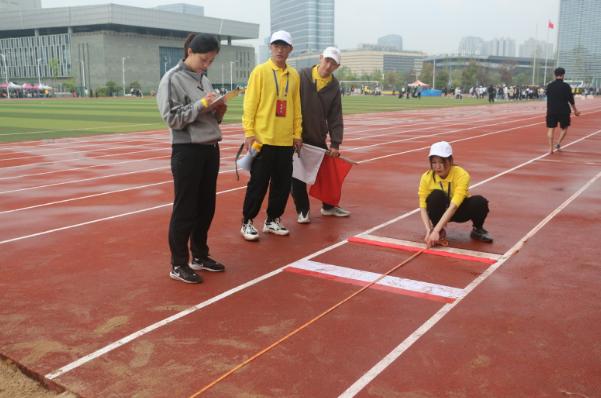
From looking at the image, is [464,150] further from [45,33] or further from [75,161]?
[45,33]

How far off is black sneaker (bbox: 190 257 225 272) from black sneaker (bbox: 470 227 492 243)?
2.59 metres

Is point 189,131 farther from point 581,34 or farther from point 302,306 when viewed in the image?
point 581,34

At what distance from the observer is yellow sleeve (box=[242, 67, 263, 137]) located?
5.69 metres

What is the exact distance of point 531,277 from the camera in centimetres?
489

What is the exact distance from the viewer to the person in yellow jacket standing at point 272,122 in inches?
224

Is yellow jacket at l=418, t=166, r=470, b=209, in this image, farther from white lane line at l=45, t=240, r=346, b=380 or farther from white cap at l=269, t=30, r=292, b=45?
white cap at l=269, t=30, r=292, b=45

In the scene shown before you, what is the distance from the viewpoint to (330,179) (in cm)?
696

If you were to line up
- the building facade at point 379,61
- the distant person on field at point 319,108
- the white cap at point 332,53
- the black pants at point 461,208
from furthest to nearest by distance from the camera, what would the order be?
the building facade at point 379,61 → the distant person on field at point 319,108 → the white cap at point 332,53 → the black pants at point 461,208

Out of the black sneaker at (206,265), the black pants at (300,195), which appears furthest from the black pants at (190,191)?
the black pants at (300,195)

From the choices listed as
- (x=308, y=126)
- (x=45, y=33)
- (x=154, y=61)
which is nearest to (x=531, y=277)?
(x=308, y=126)

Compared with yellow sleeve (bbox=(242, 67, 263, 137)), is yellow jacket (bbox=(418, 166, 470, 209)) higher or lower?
lower

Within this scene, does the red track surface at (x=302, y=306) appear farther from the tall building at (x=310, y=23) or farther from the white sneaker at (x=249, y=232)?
the tall building at (x=310, y=23)

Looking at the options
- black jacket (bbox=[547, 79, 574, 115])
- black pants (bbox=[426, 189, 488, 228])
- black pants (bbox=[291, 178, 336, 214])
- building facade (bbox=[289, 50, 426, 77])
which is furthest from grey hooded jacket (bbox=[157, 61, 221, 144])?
building facade (bbox=[289, 50, 426, 77])

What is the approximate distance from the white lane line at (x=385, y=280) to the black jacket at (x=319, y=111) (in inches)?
74.7
